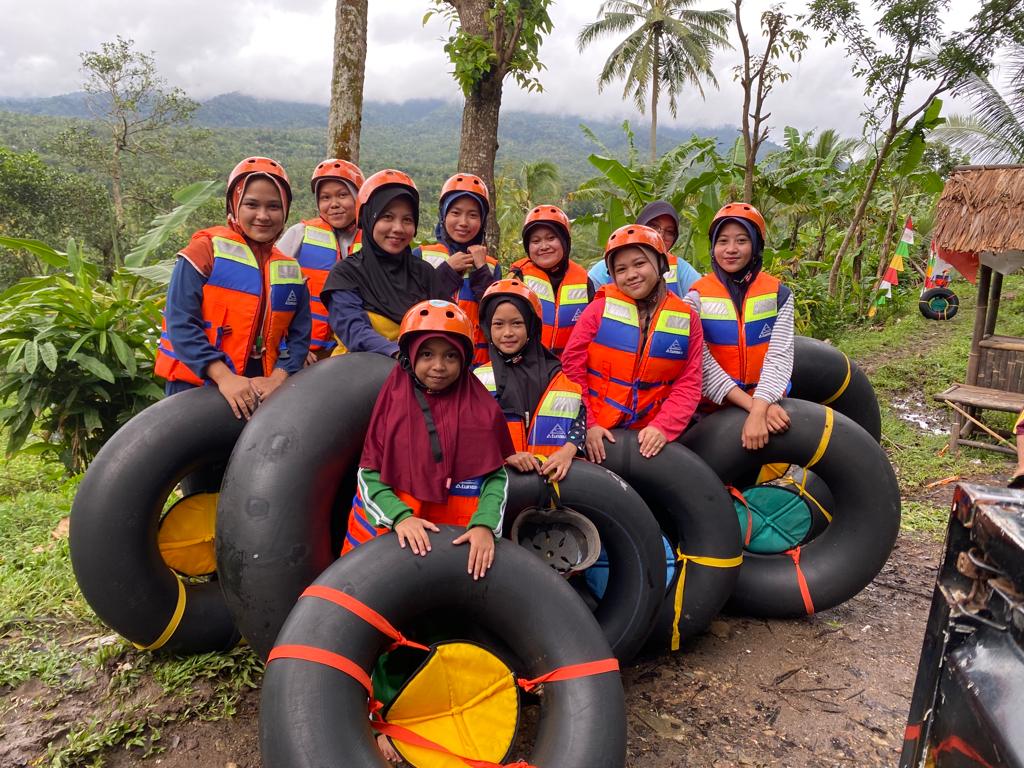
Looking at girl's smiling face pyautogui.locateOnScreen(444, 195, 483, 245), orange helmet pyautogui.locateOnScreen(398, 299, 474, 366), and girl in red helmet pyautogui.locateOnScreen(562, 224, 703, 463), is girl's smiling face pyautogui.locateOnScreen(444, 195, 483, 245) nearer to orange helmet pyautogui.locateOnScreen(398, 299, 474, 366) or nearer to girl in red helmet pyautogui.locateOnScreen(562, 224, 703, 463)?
girl in red helmet pyautogui.locateOnScreen(562, 224, 703, 463)

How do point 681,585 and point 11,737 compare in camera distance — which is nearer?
point 11,737

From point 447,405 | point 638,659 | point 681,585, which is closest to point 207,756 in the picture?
point 447,405

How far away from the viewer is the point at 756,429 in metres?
3.40

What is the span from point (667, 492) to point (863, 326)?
9817 mm

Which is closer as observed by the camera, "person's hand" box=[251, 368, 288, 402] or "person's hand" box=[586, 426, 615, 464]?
"person's hand" box=[251, 368, 288, 402]

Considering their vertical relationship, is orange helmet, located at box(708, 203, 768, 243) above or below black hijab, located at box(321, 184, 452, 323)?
above

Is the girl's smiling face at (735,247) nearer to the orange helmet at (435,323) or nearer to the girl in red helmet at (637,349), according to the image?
the girl in red helmet at (637,349)

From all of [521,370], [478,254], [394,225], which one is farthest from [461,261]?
[521,370]

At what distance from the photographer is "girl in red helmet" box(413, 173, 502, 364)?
3.65 meters

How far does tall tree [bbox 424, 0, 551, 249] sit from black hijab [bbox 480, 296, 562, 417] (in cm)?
195

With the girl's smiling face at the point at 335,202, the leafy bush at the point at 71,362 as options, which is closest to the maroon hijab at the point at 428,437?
the girl's smiling face at the point at 335,202

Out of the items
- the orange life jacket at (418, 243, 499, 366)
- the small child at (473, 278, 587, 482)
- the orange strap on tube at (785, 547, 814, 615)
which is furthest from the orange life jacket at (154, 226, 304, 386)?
the orange strap on tube at (785, 547, 814, 615)

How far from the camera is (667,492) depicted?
10.5 feet

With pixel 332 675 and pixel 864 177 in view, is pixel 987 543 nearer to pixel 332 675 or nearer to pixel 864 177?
pixel 332 675
